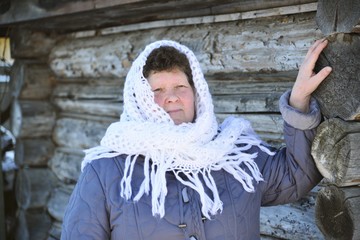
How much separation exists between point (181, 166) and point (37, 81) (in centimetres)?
295

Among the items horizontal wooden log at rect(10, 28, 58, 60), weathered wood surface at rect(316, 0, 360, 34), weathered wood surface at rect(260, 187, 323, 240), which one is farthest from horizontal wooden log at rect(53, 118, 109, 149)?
weathered wood surface at rect(316, 0, 360, 34)

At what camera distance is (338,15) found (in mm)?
1565

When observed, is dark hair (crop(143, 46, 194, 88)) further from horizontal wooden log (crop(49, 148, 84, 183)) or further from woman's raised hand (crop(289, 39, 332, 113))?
horizontal wooden log (crop(49, 148, 84, 183))

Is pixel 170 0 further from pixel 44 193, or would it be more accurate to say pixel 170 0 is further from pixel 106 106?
pixel 44 193

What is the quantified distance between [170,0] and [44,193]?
8.66 feet

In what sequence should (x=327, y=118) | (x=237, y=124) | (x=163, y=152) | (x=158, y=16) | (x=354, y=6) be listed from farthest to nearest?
(x=158, y=16) < (x=237, y=124) < (x=163, y=152) < (x=327, y=118) < (x=354, y=6)

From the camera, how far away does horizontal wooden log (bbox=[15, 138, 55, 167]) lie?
173 inches

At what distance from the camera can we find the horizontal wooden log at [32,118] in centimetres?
437

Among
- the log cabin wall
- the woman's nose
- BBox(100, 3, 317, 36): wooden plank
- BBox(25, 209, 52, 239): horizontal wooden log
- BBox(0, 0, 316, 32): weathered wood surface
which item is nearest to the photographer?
the woman's nose

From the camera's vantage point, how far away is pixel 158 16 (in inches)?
125

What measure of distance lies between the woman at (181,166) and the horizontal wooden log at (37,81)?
258 centimetres

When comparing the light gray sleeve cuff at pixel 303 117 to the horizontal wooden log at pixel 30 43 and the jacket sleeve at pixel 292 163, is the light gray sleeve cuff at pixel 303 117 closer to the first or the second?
the jacket sleeve at pixel 292 163

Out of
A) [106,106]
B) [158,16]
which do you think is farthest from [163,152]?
[106,106]

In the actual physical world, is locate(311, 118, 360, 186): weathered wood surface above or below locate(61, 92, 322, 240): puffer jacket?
above
